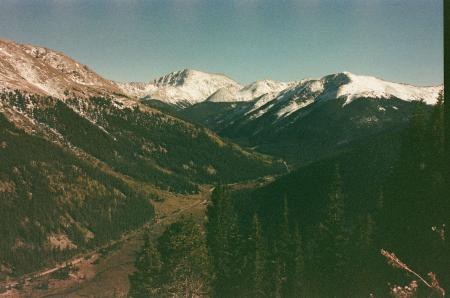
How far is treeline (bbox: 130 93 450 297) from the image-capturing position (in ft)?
114

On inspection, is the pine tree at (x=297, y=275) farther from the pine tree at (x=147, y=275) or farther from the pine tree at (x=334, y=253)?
the pine tree at (x=147, y=275)

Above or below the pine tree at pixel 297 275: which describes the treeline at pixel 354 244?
above

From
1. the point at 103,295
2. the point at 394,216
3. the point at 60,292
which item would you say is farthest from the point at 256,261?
the point at 60,292

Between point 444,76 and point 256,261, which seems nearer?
point 444,76

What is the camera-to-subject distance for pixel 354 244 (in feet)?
221

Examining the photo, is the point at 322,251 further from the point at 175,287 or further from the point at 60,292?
the point at 60,292

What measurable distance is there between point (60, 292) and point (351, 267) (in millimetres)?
142911

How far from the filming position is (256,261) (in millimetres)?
77500

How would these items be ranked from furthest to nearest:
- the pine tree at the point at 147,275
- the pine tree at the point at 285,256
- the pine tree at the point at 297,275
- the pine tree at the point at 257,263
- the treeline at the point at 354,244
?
the pine tree at the point at 285,256
the pine tree at the point at 257,263
the pine tree at the point at 297,275
the pine tree at the point at 147,275
the treeline at the point at 354,244

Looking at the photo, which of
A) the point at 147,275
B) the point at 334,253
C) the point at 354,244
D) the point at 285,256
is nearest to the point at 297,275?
the point at 285,256

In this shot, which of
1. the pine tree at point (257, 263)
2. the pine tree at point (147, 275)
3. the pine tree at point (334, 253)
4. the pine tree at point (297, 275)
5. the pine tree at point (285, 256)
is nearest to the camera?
the pine tree at point (334, 253)

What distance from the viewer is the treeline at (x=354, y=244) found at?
3469 cm

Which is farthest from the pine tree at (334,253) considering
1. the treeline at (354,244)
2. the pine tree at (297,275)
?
the pine tree at (297,275)

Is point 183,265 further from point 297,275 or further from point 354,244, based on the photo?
point 354,244
